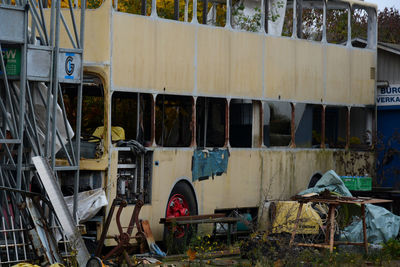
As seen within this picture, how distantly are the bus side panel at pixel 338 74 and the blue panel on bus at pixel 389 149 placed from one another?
1333 mm

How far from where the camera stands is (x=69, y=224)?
12875 millimetres

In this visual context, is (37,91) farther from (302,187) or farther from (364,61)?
(364,61)

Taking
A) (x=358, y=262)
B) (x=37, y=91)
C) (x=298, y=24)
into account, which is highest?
(x=298, y=24)

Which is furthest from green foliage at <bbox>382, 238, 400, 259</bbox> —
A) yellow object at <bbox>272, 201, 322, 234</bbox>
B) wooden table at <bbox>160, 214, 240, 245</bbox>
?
wooden table at <bbox>160, 214, 240, 245</bbox>

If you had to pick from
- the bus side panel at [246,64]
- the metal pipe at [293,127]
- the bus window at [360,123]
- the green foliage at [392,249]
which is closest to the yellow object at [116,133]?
the bus side panel at [246,64]

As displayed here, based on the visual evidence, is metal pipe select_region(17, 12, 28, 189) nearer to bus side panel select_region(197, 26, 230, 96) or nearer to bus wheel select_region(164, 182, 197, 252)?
bus wheel select_region(164, 182, 197, 252)

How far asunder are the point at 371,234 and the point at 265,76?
3.89m

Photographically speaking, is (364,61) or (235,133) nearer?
(235,133)

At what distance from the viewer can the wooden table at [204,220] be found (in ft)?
52.4

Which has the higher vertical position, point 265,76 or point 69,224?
point 265,76

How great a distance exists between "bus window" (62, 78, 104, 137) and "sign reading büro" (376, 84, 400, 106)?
7.45 metres

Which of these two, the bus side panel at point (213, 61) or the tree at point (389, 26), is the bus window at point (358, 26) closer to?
the tree at point (389, 26)

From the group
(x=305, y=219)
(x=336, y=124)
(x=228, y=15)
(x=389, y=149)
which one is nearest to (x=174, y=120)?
(x=228, y=15)

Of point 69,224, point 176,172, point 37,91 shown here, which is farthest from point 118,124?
point 69,224
